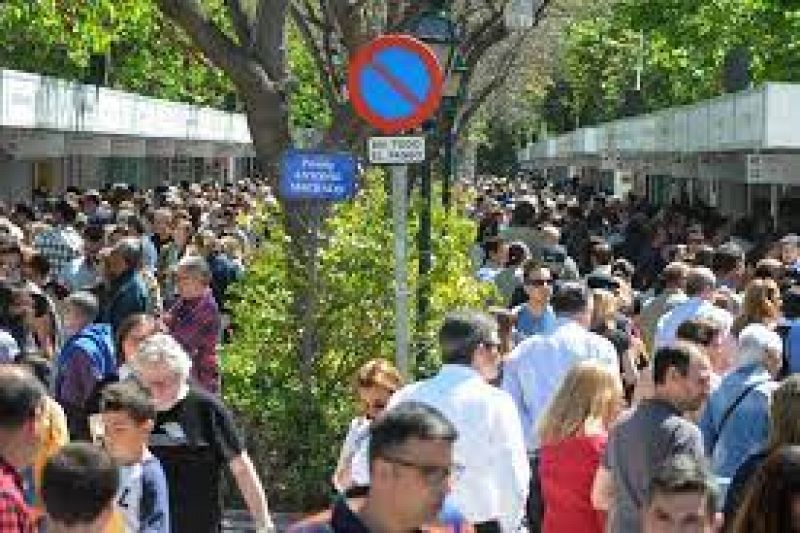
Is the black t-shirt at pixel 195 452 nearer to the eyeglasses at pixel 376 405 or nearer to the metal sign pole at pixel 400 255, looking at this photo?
the eyeglasses at pixel 376 405

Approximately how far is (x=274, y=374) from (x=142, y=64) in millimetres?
45875

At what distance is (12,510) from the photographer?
6.21m

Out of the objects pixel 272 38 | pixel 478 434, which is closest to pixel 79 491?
pixel 478 434

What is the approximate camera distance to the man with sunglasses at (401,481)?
4887mm

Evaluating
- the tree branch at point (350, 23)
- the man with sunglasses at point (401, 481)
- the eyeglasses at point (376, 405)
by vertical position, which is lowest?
the eyeglasses at point (376, 405)

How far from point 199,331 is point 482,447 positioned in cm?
573

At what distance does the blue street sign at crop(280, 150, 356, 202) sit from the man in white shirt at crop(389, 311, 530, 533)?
534cm

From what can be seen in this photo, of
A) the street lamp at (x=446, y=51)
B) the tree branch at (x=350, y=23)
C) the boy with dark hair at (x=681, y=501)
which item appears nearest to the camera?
the boy with dark hair at (x=681, y=501)

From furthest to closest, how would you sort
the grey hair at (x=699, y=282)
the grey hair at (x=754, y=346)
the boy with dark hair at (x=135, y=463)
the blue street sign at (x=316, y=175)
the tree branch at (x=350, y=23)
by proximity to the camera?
1. the tree branch at (x=350, y=23)
2. the blue street sign at (x=316, y=175)
3. the grey hair at (x=699, y=282)
4. the grey hair at (x=754, y=346)
5. the boy with dark hair at (x=135, y=463)

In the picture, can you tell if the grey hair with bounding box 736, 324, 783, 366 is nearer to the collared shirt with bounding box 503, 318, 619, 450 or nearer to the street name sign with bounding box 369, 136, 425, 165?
the collared shirt with bounding box 503, 318, 619, 450

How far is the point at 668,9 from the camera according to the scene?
162 ft

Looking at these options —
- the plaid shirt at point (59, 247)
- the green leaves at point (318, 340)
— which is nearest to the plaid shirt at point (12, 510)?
the green leaves at point (318, 340)

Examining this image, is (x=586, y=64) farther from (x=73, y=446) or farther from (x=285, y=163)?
(x=73, y=446)

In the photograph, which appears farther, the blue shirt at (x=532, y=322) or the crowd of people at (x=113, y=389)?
the blue shirt at (x=532, y=322)
